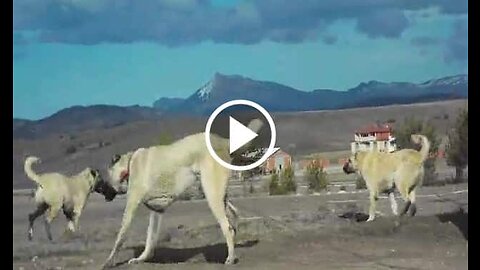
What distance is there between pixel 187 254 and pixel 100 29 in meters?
0.93

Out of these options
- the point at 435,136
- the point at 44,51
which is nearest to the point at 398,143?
the point at 435,136

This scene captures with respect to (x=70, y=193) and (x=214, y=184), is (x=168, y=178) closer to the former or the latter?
(x=214, y=184)

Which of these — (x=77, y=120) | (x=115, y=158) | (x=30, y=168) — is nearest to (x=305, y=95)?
(x=115, y=158)

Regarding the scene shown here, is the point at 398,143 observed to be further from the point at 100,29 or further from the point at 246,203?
the point at 100,29

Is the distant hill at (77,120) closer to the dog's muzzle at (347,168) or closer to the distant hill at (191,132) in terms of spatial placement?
the distant hill at (191,132)

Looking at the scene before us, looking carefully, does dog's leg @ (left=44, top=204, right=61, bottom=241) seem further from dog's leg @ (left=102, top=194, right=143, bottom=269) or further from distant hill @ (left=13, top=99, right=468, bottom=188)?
dog's leg @ (left=102, top=194, right=143, bottom=269)

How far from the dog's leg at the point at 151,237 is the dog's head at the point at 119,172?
16 cm

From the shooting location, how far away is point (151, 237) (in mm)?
3568

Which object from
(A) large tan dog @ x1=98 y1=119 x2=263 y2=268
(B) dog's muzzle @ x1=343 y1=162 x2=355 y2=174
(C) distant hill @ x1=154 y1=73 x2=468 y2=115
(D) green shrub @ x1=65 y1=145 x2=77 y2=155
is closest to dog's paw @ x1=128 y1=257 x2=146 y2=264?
(A) large tan dog @ x1=98 y1=119 x2=263 y2=268

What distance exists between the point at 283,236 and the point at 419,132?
2.21ft

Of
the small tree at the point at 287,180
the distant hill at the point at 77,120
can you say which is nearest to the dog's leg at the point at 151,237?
the distant hill at the point at 77,120

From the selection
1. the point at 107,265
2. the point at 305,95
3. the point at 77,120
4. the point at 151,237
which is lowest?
the point at 107,265

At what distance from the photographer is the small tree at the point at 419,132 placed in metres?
3.61

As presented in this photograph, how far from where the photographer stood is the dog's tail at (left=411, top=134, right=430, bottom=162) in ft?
11.8
